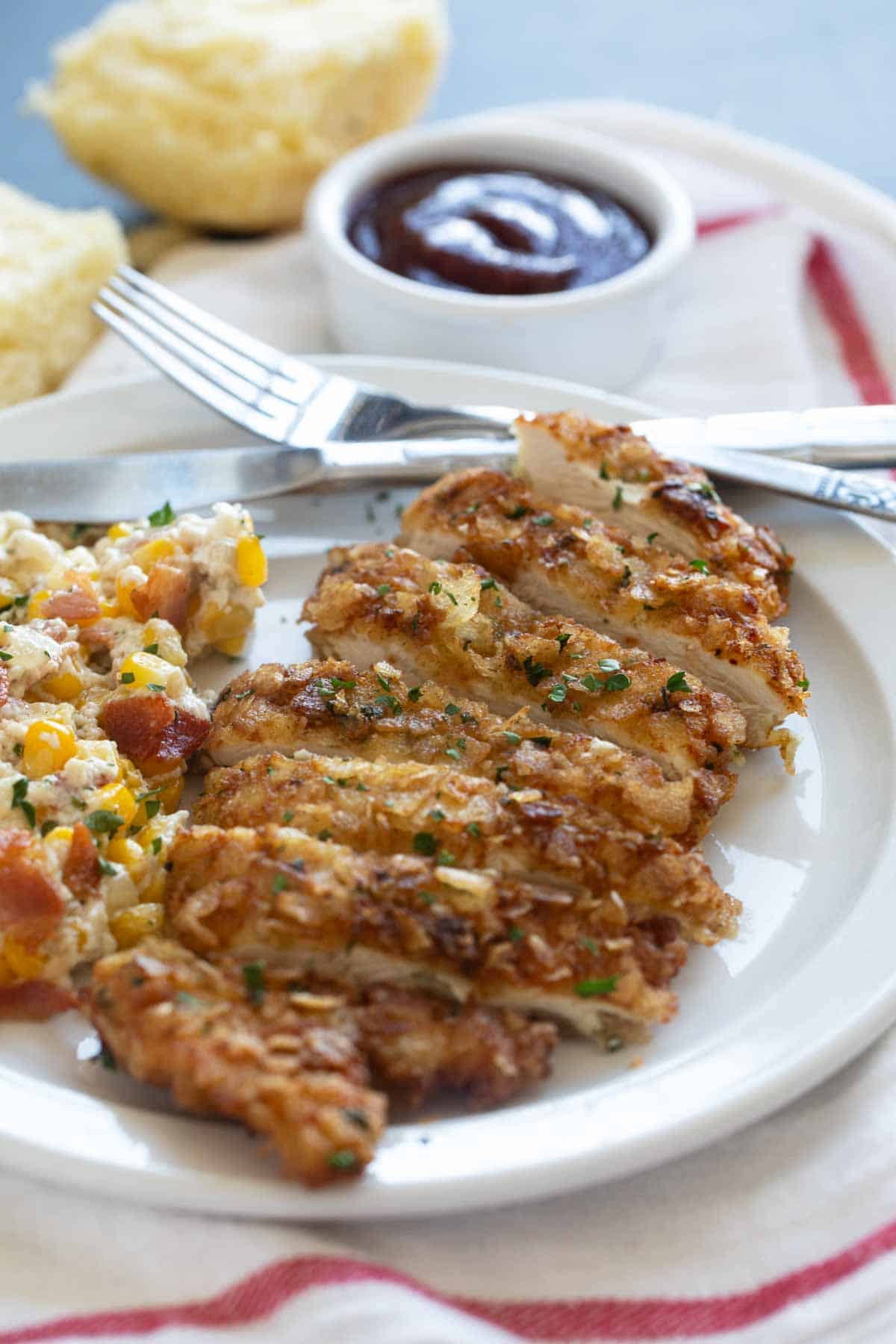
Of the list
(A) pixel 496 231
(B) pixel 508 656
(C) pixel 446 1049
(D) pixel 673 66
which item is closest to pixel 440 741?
(B) pixel 508 656

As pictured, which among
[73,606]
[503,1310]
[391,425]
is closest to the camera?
[503,1310]

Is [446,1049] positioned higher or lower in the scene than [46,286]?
higher

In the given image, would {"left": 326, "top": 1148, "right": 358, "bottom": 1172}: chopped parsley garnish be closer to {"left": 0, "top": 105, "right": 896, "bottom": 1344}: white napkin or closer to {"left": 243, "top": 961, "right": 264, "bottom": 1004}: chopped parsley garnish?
{"left": 0, "top": 105, "right": 896, "bottom": 1344}: white napkin

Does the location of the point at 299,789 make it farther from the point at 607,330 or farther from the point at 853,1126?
the point at 607,330

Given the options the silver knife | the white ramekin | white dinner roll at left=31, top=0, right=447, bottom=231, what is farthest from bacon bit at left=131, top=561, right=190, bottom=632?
white dinner roll at left=31, top=0, right=447, bottom=231

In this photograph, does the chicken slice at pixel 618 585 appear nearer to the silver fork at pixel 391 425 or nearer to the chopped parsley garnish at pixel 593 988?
the silver fork at pixel 391 425

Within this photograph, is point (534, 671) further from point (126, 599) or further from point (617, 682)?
point (126, 599)
